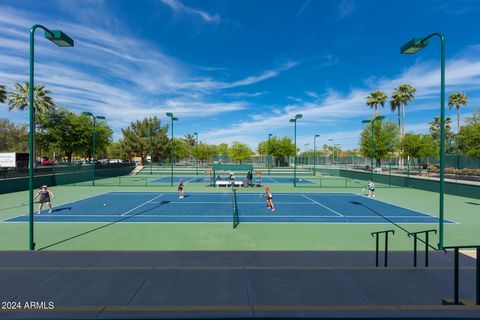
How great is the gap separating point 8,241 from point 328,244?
12.6 meters

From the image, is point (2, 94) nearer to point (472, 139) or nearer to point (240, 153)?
point (240, 153)

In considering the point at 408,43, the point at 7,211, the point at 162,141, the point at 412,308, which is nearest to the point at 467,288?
the point at 412,308

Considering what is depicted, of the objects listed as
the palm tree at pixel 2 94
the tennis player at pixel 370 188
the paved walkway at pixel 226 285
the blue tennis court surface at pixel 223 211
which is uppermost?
the palm tree at pixel 2 94

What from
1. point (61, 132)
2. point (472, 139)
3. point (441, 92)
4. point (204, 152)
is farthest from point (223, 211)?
point (204, 152)

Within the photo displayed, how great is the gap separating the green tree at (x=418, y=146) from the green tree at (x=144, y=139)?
59760 millimetres

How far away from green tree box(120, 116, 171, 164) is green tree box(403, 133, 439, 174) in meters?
59.8

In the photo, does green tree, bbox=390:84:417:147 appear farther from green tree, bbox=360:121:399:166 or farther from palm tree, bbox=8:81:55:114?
palm tree, bbox=8:81:55:114

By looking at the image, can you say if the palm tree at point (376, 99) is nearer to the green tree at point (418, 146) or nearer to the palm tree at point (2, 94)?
the green tree at point (418, 146)

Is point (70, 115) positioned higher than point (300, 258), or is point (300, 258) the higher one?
point (70, 115)

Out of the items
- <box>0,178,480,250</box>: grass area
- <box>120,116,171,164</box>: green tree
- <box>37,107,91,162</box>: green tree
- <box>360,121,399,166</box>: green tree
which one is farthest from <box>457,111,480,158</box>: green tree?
<box>120,116,171,164</box>: green tree

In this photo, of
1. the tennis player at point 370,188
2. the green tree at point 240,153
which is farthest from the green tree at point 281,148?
the tennis player at point 370,188

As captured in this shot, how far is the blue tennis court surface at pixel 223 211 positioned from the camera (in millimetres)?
Result: 14398

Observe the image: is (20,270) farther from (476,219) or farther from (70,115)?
(70,115)

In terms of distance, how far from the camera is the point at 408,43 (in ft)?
32.3
